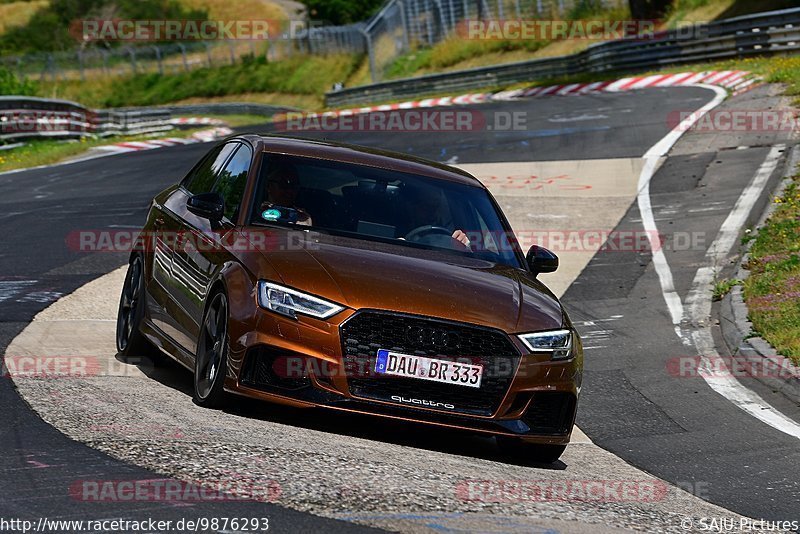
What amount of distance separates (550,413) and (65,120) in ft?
92.8

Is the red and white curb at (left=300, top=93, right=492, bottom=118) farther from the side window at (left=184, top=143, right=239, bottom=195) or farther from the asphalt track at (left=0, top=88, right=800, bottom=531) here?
the side window at (left=184, top=143, right=239, bottom=195)

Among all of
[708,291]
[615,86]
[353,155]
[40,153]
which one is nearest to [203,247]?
[353,155]

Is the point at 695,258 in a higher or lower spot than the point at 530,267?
lower

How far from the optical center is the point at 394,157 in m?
8.41

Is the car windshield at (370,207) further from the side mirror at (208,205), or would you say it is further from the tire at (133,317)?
the tire at (133,317)

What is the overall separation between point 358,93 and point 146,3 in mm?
60198

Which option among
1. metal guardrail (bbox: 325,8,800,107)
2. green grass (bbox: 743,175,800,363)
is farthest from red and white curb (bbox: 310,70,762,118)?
green grass (bbox: 743,175,800,363)

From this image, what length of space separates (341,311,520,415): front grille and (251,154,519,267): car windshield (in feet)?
3.64

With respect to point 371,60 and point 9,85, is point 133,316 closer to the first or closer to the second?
point 9,85

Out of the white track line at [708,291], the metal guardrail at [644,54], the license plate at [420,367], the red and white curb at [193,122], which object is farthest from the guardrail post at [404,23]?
the license plate at [420,367]

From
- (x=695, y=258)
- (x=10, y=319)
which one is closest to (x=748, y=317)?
(x=695, y=258)

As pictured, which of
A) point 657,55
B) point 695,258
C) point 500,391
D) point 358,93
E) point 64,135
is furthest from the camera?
point 358,93

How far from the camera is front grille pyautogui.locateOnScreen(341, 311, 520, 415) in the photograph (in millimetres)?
6516

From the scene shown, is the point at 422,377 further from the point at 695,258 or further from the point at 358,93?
the point at 358,93
